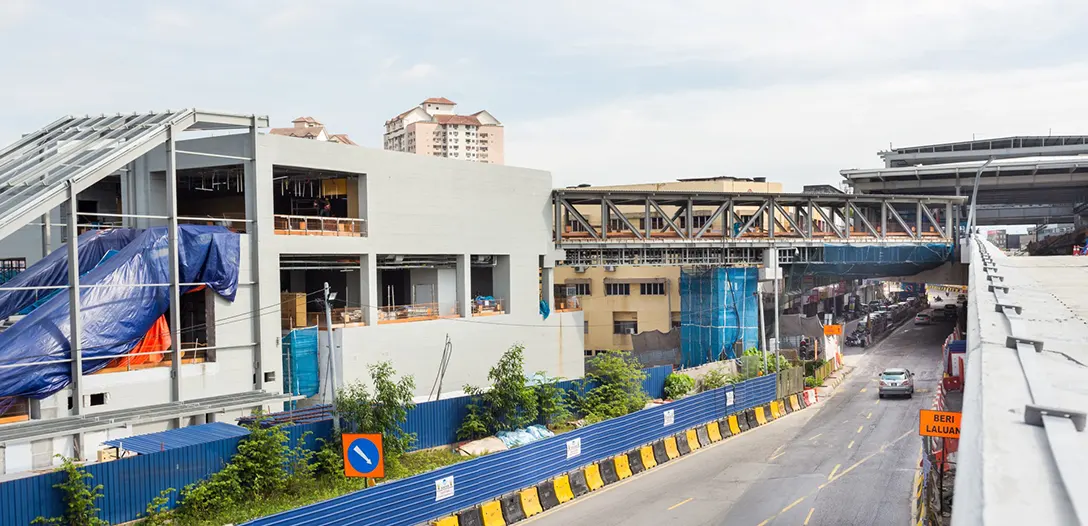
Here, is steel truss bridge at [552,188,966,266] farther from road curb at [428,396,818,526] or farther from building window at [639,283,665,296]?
road curb at [428,396,818,526]

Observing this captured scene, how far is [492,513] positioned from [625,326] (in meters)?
43.2

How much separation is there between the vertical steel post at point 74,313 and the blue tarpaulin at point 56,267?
3.16 metres

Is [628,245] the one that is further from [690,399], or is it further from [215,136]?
[215,136]

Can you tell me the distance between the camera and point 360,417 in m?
25.6

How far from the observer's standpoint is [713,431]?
34688mm

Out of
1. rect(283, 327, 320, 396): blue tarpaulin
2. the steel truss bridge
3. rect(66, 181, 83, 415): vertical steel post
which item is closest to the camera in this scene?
rect(66, 181, 83, 415): vertical steel post

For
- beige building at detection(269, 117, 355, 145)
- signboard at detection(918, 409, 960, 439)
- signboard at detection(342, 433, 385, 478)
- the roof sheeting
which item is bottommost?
signboard at detection(342, 433, 385, 478)

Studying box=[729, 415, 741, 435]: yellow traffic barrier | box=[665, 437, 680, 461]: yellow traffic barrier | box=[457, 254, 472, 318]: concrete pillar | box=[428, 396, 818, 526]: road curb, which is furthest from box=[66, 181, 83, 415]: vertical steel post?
box=[729, 415, 741, 435]: yellow traffic barrier

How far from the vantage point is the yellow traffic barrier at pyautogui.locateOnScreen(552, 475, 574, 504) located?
1005 inches

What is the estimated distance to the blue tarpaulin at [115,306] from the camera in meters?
24.6

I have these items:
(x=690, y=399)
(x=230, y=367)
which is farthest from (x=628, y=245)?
(x=230, y=367)

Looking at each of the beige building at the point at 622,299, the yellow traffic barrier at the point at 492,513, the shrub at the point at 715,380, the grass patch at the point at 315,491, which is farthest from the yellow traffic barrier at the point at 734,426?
the beige building at the point at 622,299

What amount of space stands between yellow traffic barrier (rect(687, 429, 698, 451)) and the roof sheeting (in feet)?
52.9

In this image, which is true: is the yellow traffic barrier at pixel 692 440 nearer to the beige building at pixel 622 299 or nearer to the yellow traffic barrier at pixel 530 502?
the yellow traffic barrier at pixel 530 502
